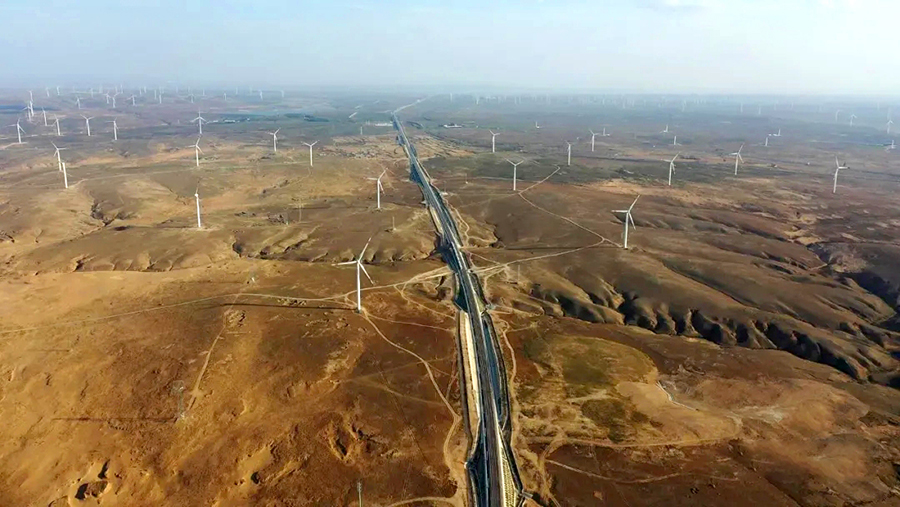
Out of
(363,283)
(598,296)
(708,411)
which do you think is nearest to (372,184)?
(363,283)

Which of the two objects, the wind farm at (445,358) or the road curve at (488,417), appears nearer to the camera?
the road curve at (488,417)

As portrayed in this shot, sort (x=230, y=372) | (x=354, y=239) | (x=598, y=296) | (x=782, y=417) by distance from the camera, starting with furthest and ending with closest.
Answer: (x=354, y=239), (x=598, y=296), (x=230, y=372), (x=782, y=417)

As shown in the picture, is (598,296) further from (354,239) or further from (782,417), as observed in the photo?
(354,239)

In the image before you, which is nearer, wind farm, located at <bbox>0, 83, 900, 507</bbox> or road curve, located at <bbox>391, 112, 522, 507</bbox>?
road curve, located at <bbox>391, 112, 522, 507</bbox>

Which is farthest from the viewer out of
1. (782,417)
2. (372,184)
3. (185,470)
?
(372,184)

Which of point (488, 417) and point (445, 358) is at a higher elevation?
point (445, 358)

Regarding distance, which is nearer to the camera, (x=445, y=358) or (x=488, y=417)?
(x=488, y=417)

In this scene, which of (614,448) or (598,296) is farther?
(598,296)

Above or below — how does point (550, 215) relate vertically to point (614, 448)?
above

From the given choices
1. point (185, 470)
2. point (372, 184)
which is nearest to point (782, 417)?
point (185, 470)
